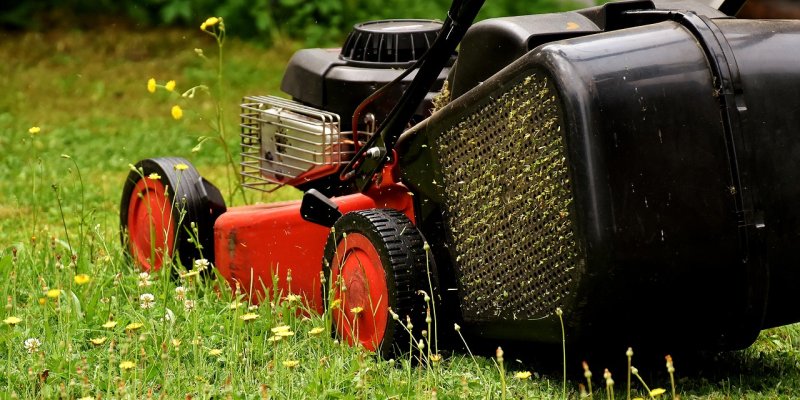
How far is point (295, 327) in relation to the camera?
2.86m

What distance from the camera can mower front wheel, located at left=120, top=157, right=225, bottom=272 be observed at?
3318 mm

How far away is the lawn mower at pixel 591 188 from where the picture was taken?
2.25m

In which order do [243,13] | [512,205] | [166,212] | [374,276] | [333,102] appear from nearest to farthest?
[512,205] → [374,276] → [333,102] → [166,212] → [243,13]


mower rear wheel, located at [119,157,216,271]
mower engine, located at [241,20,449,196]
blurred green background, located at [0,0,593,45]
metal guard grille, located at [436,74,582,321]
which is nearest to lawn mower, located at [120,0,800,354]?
metal guard grille, located at [436,74,582,321]

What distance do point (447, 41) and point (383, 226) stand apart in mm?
410

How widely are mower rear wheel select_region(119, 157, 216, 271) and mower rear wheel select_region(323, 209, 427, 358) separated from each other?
0.54m

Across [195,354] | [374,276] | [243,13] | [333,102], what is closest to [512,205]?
[374,276]

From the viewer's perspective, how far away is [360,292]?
9.04ft

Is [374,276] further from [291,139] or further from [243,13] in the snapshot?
[243,13]

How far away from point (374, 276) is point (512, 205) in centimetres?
41

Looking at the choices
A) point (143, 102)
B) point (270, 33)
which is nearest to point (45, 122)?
point (143, 102)

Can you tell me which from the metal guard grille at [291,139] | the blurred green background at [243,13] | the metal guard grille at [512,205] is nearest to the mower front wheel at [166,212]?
the metal guard grille at [291,139]

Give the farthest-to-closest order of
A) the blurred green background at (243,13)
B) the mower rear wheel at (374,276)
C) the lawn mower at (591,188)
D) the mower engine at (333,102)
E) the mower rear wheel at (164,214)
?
the blurred green background at (243,13)
the mower rear wheel at (164,214)
the mower engine at (333,102)
the mower rear wheel at (374,276)
the lawn mower at (591,188)

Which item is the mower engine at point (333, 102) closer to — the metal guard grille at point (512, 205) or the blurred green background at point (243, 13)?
the metal guard grille at point (512, 205)
